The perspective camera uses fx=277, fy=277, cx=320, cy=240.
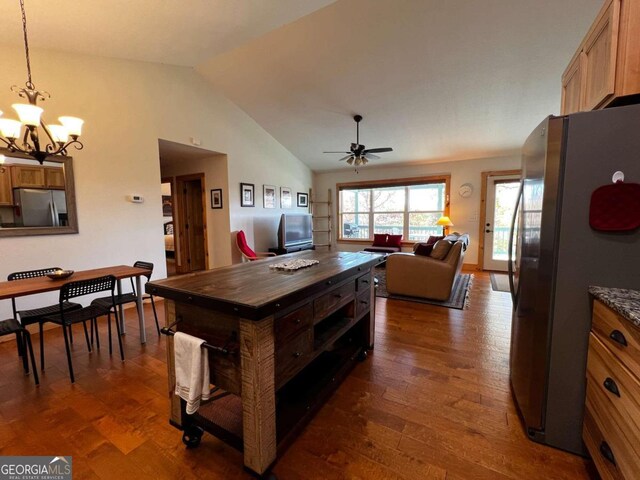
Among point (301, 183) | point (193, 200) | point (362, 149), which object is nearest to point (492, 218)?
point (362, 149)

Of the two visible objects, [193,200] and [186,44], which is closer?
[186,44]

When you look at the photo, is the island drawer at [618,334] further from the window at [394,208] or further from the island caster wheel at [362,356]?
the window at [394,208]

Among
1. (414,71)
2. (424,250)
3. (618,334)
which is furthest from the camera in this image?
(424,250)

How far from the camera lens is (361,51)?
344cm

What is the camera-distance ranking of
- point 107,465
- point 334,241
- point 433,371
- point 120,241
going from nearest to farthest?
point 107,465 < point 433,371 < point 120,241 < point 334,241

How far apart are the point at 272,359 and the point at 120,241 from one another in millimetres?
3408

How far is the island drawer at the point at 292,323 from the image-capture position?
1254 mm

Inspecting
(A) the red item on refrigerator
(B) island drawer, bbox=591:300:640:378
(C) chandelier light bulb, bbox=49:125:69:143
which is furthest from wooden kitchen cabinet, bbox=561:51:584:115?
(C) chandelier light bulb, bbox=49:125:69:143

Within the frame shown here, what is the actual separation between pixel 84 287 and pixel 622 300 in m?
3.14

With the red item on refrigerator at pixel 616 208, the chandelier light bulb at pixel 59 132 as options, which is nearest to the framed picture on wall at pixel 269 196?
→ the chandelier light bulb at pixel 59 132

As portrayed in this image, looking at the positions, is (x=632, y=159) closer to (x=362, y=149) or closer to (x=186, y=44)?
(x=362, y=149)

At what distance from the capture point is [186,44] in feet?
10.5

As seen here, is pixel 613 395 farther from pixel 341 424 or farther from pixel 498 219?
pixel 498 219

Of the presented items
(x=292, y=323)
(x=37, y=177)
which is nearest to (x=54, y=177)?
(x=37, y=177)
